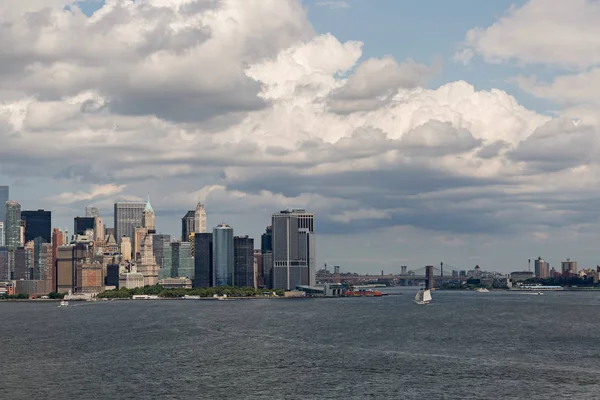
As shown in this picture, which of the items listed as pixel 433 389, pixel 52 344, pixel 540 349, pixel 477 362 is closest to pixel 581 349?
pixel 540 349

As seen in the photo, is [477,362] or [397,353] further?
[397,353]

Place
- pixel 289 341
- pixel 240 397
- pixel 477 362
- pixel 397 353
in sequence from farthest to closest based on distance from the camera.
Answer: pixel 289 341, pixel 397 353, pixel 477 362, pixel 240 397

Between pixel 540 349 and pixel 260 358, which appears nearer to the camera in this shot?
pixel 260 358

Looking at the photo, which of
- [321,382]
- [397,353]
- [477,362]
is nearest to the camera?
[321,382]

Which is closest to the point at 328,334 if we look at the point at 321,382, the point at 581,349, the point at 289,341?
the point at 289,341

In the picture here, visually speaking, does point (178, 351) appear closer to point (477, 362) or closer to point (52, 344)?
point (52, 344)

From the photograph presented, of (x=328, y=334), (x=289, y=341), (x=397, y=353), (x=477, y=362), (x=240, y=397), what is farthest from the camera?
(x=328, y=334)

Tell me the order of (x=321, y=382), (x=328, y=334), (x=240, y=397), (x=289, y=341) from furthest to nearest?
(x=328, y=334)
(x=289, y=341)
(x=321, y=382)
(x=240, y=397)

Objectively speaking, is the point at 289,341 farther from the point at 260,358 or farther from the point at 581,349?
the point at 581,349
